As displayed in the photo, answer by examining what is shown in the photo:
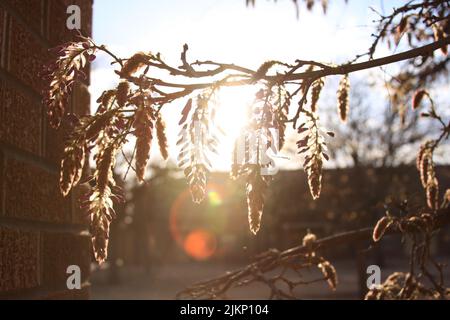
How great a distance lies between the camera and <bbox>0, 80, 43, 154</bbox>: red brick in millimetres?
1685

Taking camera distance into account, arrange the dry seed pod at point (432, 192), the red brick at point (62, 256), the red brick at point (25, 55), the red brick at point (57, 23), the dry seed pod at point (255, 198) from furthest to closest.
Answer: the dry seed pod at point (432, 192) → the red brick at point (57, 23) → the red brick at point (62, 256) → the red brick at point (25, 55) → the dry seed pod at point (255, 198)

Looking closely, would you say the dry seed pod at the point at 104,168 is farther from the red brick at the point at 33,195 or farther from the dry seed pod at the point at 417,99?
the dry seed pod at the point at 417,99

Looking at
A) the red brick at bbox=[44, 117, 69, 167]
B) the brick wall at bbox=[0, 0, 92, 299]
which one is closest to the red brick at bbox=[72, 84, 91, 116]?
the brick wall at bbox=[0, 0, 92, 299]

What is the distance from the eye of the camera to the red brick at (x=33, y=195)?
1.72 meters

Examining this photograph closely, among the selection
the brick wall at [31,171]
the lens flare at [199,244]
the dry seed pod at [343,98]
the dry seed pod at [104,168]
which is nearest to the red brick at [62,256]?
the brick wall at [31,171]

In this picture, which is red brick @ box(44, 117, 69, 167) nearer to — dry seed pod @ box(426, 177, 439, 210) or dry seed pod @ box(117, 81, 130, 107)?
dry seed pod @ box(117, 81, 130, 107)

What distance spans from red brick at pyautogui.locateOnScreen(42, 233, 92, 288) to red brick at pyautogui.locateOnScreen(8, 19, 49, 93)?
21.4 inches

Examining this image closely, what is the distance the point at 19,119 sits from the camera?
5.93ft

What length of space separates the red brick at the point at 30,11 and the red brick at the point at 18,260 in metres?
0.69

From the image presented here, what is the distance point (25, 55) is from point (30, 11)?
0.64 feet

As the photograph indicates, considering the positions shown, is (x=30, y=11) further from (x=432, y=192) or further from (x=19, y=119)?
(x=432, y=192)

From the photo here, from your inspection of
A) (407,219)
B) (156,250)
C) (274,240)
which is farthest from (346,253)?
(407,219)

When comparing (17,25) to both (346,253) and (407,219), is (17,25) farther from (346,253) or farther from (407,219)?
(346,253)

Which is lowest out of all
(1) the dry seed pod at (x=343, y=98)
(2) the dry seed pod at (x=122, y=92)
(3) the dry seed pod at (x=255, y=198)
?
(3) the dry seed pod at (x=255, y=198)
